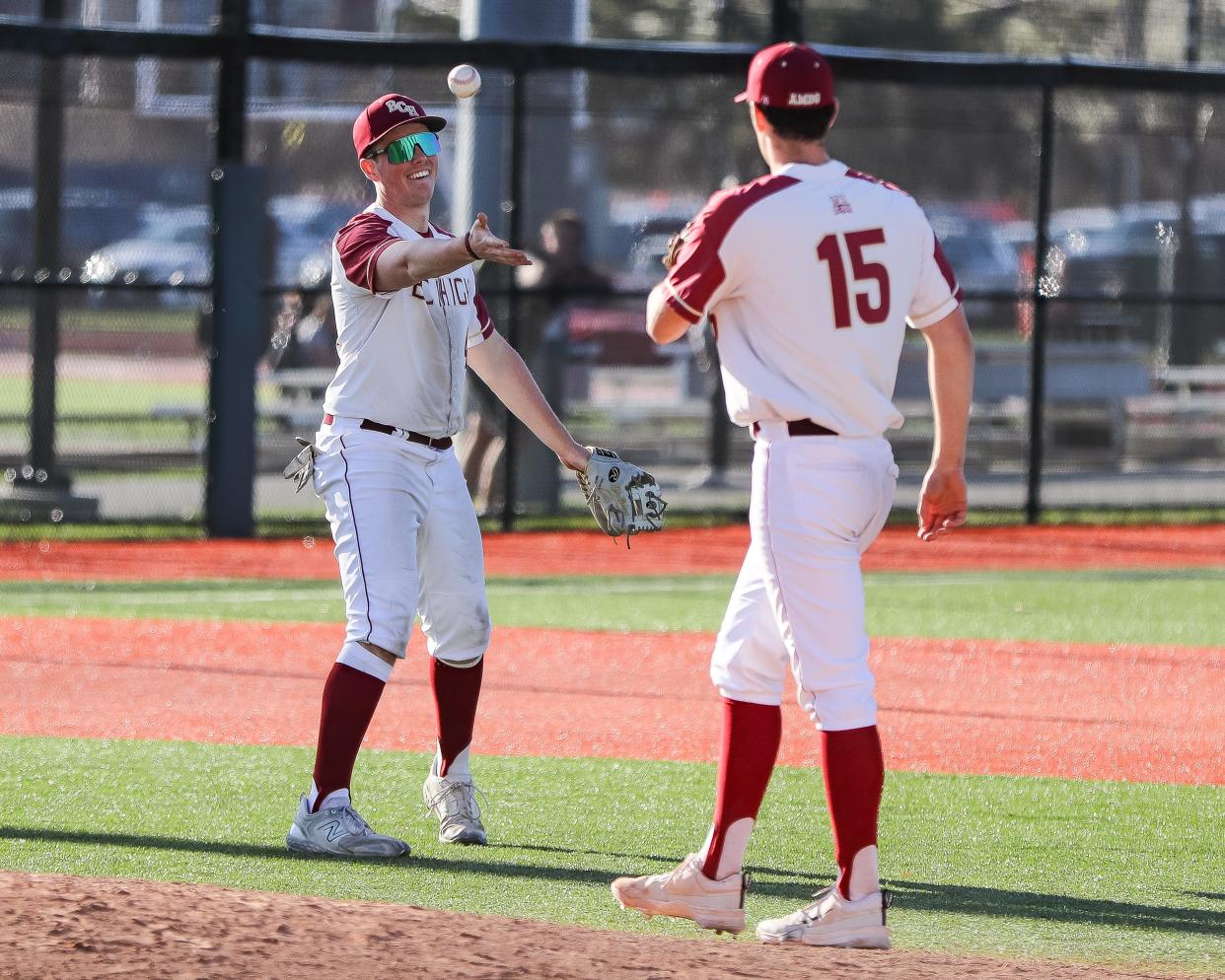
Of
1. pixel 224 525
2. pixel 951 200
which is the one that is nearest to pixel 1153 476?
pixel 951 200

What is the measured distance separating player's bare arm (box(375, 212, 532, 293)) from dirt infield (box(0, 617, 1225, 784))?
2.31 m

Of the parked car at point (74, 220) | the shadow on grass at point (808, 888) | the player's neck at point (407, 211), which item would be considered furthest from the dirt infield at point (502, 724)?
the parked car at point (74, 220)

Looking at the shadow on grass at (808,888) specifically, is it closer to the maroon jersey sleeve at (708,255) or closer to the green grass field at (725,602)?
the maroon jersey sleeve at (708,255)

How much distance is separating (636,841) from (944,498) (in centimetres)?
151

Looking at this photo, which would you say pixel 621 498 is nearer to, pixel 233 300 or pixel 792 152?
pixel 792 152

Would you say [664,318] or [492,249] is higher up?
[492,249]

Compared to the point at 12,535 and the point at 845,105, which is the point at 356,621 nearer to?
the point at 12,535

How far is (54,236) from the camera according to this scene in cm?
1398

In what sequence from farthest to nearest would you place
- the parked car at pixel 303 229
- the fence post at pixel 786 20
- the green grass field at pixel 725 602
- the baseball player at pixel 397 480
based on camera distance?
the parked car at pixel 303 229 < the fence post at pixel 786 20 < the green grass field at pixel 725 602 < the baseball player at pixel 397 480

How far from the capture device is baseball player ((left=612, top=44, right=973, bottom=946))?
4.18 meters

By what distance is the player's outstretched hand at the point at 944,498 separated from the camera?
172 inches

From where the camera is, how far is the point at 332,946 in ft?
11.8

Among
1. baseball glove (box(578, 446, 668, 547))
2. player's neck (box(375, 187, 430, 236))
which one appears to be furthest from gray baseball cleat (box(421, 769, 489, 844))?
player's neck (box(375, 187, 430, 236))

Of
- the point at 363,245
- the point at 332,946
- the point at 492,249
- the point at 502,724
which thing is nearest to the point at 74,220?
the point at 502,724
